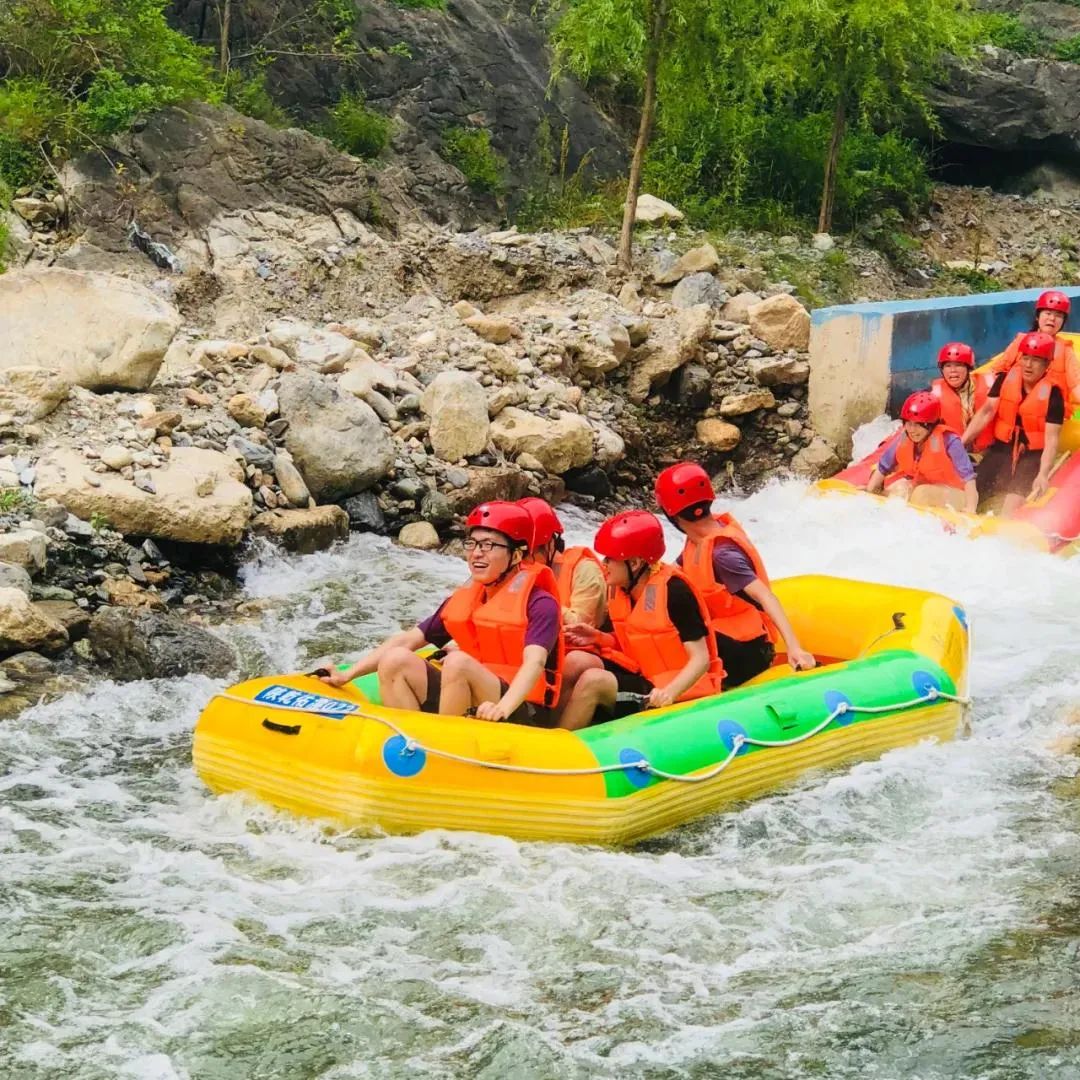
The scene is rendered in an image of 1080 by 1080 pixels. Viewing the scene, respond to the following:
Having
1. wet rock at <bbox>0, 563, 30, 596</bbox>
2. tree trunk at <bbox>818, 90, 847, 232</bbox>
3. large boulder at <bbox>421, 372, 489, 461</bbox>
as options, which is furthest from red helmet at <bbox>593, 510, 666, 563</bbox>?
tree trunk at <bbox>818, 90, 847, 232</bbox>

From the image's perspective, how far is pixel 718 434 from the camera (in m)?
11.2

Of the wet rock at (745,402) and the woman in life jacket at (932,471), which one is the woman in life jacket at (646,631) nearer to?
the woman in life jacket at (932,471)

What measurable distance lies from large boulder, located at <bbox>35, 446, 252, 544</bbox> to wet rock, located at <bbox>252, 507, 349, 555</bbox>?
0.27 metres

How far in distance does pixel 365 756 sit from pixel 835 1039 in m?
1.77

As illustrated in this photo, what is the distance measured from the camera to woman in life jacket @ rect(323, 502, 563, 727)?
5137mm

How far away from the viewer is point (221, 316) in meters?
11.1

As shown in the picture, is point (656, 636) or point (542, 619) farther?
point (656, 636)

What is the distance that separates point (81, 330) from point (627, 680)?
4.69 meters

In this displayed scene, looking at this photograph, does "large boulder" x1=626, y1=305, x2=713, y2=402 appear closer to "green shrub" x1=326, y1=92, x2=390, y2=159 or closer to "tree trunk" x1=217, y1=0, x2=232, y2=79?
"green shrub" x1=326, y1=92, x2=390, y2=159

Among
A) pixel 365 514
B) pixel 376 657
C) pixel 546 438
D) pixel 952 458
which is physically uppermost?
pixel 376 657

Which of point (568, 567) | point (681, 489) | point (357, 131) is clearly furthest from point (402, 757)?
point (357, 131)

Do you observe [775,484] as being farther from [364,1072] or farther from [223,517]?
[364,1072]

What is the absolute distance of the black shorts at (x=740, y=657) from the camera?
19.1 ft

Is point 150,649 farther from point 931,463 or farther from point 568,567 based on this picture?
point 931,463
